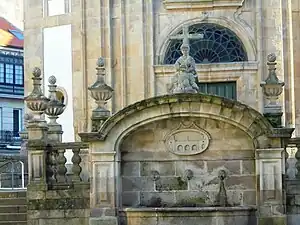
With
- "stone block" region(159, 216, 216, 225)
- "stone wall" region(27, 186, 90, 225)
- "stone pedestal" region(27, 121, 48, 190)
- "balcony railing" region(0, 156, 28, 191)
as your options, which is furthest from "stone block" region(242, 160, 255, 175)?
"balcony railing" region(0, 156, 28, 191)

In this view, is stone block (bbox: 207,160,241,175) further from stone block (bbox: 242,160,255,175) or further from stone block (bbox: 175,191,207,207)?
stone block (bbox: 175,191,207,207)

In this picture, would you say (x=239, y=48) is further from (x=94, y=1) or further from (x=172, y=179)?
(x=172, y=179)

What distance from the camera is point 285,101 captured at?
22.4m

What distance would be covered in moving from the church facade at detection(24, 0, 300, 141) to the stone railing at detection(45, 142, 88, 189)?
26.2 feet

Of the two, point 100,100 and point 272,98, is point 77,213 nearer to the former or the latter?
point 100,100

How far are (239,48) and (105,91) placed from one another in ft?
30.8

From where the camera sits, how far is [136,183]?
567 inches

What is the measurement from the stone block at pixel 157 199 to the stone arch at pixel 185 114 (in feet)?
3.15

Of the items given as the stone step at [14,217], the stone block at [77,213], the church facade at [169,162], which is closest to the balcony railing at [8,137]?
the church facade at [169,162]

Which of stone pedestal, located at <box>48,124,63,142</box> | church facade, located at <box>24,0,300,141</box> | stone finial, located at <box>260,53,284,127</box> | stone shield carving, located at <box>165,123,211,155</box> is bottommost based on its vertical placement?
stone shield carving, located at <box>165,123,211,155</box>

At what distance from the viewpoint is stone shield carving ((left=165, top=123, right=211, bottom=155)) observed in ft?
46.8

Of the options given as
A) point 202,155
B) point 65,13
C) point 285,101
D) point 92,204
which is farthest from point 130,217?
point 65,13

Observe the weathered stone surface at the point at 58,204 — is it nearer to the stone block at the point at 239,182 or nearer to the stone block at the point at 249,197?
the stone block at the point at 239,182

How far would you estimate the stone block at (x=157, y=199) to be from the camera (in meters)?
14.3
